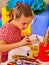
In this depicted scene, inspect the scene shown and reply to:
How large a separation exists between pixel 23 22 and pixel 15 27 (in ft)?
0.16

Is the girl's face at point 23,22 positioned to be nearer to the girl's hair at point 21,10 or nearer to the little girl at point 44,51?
the girl's hair at point 21,10

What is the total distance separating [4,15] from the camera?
3.12ft

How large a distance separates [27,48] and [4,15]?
0.65ft

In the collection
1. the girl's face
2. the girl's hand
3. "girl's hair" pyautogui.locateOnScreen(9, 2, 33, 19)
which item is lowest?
the girl's hand

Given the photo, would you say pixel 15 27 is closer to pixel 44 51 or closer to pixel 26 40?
pixel 26 40

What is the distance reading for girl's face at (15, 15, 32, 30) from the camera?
93 cm

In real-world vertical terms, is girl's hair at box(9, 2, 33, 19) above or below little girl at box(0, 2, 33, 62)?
above

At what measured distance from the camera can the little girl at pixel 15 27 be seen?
0.92 meters

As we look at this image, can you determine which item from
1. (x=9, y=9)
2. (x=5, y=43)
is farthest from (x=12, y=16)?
(x=5, y=43)

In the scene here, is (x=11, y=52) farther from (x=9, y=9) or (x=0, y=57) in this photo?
(x=9, y=9)

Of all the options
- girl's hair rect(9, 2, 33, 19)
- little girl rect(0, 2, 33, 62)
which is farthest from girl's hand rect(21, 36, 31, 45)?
girl's hair rect(9, 2, 33, 19)

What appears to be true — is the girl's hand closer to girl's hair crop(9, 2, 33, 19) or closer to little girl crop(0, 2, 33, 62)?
little girl crop(0, 2, 33, 62)

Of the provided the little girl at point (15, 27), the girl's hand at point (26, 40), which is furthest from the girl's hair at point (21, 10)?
the girl's hand at point (26, 40)

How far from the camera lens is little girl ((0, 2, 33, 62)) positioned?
92 cm
